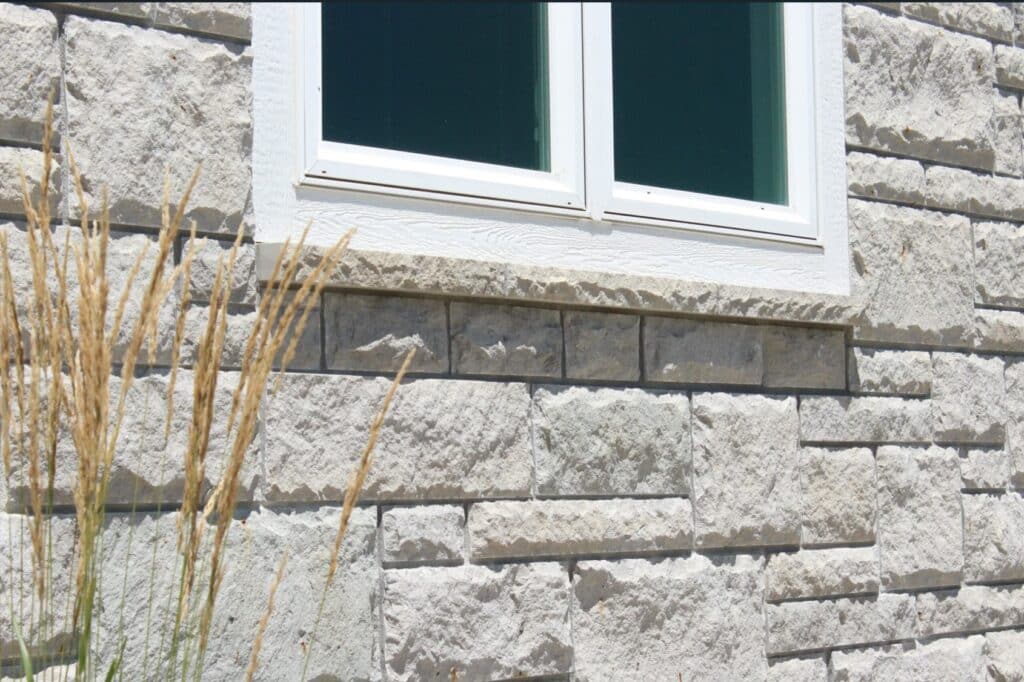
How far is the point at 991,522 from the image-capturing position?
3.91 m

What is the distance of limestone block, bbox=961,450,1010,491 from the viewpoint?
3887 millimetres

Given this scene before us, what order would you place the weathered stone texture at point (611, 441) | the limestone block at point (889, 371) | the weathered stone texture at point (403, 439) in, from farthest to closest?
the limestone block at point (889, 371), the weathered stone texture at point (611, 441), the weathered stone texture at point (403, 439)

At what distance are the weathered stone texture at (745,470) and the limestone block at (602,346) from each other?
232mm

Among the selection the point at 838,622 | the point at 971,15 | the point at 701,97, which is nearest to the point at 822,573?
the point at 838,622

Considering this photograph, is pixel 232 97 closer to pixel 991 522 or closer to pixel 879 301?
pixel 879 301

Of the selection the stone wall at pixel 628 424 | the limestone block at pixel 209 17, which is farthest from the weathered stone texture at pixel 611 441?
the limestone block at pixel 209 17

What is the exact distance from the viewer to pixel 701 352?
3377 mm

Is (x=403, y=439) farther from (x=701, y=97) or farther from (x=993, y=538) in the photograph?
(x=993, y=538)

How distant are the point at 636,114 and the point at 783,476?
3.21ft

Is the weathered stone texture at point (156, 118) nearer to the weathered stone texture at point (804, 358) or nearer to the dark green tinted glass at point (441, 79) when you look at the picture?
the dark green tinted glass at point (441, 79)

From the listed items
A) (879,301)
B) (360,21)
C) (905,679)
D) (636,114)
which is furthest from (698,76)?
(905,679)

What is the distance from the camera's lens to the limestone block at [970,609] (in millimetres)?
3751

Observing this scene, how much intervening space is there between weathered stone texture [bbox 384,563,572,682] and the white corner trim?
69cm

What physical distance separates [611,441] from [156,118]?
4.09 feet
